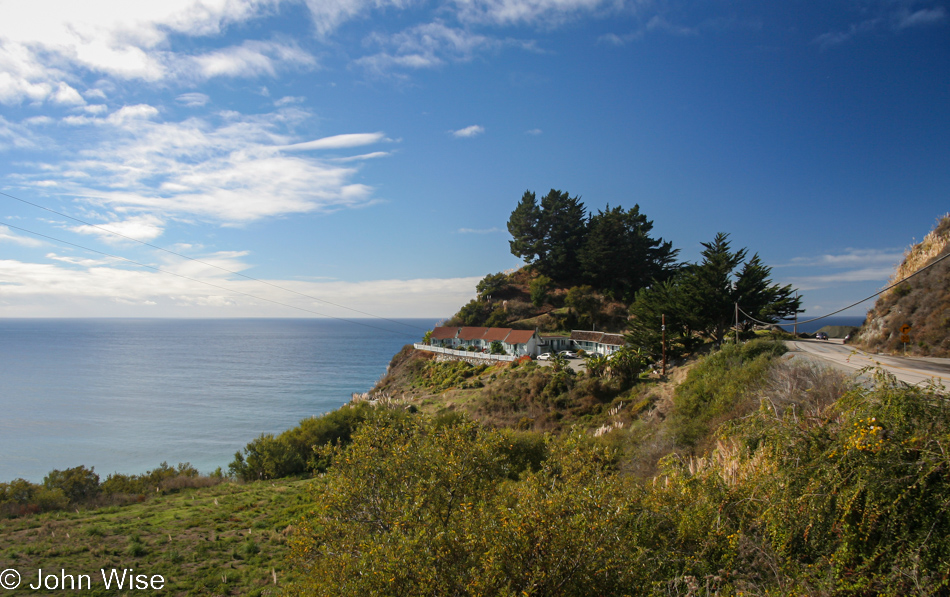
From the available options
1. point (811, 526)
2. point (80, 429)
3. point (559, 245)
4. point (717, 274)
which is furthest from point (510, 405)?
point (80, 429)

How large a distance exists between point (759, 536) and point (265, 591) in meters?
15.0

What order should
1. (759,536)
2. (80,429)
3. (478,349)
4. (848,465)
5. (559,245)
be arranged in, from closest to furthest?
(848,465)
(759,536)
(80,429)
(478,349)
(559,245)

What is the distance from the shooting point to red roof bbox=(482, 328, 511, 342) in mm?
58991

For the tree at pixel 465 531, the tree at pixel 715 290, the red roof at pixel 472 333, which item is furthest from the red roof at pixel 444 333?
the tree at pixel 465 531

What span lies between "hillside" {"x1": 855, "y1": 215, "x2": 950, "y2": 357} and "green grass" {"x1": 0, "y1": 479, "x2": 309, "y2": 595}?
96.9 feet

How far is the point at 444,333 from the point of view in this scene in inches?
2667

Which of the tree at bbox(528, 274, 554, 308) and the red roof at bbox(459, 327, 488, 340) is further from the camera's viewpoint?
the tree at bbox(528, 274, 554, 308)

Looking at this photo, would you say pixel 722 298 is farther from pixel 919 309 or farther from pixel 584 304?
pixel 584 304

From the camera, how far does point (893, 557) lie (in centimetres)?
600

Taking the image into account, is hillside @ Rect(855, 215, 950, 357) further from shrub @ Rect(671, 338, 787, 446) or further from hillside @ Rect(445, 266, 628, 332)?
hillside @ Rect(445, 266, 628, 332)

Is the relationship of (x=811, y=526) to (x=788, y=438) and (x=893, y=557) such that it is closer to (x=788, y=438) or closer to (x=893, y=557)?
(x=893, y=557)

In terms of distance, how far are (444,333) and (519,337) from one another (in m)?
16.3

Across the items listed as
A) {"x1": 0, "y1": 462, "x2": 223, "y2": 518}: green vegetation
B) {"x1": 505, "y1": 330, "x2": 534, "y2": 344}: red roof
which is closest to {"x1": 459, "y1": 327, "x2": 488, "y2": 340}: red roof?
{"x1": 505, "y1": 330, "x2": 534, "y2": 344}: red roof

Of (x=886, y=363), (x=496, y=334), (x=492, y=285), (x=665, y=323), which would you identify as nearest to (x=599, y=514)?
(x=886, y=363)
